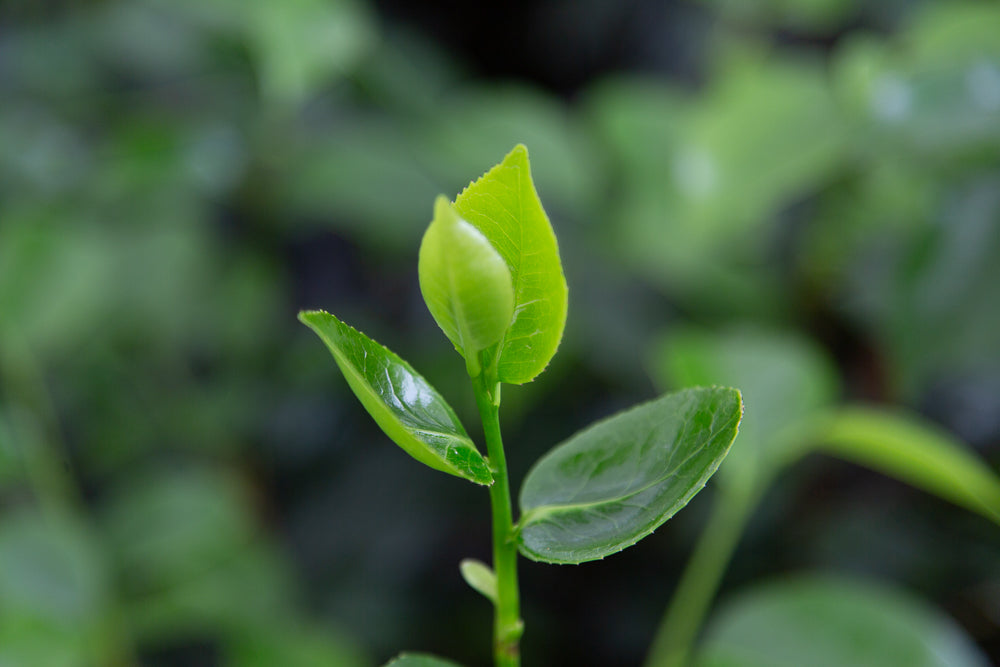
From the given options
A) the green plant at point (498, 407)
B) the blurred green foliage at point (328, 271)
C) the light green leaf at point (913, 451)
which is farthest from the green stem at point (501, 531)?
the blurred green foliage at point (328, 271)

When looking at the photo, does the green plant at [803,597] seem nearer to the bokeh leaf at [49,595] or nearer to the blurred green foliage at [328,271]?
the blurred green foliage at [328,271]

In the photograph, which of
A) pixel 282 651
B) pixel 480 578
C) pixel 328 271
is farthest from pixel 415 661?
pixel 328 271

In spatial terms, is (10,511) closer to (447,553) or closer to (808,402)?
(447,553)

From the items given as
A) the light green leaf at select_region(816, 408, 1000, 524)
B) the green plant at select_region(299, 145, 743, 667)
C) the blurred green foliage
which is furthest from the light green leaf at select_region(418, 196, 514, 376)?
the blurred green foliage

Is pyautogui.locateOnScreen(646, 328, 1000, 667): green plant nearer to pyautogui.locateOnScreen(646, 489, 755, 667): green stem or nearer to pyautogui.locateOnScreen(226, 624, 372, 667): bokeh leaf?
pyautogui.locateOnScreen(646, 489, 755, 667): green stem

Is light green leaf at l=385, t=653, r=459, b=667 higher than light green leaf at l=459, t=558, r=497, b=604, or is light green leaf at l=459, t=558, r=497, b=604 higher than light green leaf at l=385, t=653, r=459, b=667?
light green leaf at l=459, t=558, r=497, b=604
